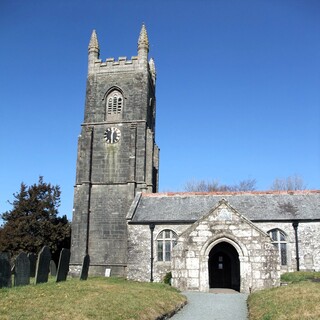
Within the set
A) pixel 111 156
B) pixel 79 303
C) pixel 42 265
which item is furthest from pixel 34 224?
pixel 79 303

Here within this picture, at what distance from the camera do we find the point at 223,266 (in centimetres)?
2447

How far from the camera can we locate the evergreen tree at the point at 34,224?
35.1 metres

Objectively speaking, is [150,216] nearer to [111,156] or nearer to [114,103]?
[111,156]

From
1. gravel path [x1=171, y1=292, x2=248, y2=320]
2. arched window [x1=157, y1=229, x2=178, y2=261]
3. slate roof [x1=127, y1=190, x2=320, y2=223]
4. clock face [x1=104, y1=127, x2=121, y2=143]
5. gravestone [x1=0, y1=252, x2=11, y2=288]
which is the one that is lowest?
gravel path [x1=171, y1=292, x2=248, y2=320]

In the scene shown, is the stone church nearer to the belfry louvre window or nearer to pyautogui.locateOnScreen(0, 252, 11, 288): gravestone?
the belfry louvre window

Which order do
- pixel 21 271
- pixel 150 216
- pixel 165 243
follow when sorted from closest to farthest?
pixel 21 271, pixel 165 243, pixel 150 216

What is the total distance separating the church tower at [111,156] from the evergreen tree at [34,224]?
18.6 feet

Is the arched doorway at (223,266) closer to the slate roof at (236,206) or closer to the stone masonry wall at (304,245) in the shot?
the slate roof at (236,206)

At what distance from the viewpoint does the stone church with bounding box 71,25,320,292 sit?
67.2ft

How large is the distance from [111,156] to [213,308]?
69.8ft

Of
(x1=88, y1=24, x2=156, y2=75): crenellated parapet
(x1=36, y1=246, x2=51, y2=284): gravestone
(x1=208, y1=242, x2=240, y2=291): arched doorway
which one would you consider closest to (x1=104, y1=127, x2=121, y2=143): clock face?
(x1=88, y1=24, x2=156, y2=75): crenellated parapet

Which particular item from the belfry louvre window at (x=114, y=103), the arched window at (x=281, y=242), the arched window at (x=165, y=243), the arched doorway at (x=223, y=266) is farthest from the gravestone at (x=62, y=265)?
the belfry louvre window at (x=114, y=103)

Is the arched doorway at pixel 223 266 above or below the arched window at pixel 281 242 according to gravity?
below

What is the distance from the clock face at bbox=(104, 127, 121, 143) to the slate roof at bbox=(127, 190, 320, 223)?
6840 mm
